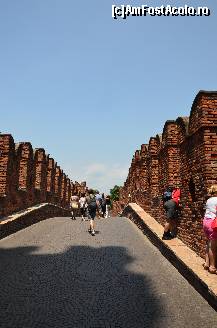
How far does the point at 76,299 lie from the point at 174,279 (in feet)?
6.51

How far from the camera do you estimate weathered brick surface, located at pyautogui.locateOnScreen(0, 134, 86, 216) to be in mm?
13172

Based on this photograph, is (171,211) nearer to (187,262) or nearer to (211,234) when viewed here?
(187,262)

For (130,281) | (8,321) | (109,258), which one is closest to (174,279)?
(130,281)

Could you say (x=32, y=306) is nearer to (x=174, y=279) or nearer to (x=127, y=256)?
(x=174, y=279)

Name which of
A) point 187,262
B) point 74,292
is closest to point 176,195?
point 187,262

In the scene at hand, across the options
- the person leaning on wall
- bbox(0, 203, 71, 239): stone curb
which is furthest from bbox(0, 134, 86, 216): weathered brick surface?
the person leaning on wall

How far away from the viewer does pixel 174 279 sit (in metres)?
6.61

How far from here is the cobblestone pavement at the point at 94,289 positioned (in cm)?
484

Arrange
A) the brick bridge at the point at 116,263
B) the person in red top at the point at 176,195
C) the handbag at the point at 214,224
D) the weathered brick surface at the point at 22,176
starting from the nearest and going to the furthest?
the brick bridge at the point at 116,263, the handbag at the point at 214,224, the person in red top at the point at 176,195, the weathered brick surface at the point at 22,176

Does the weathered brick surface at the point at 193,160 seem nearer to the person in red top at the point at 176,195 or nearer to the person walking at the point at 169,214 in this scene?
the person walking at the point at 169,214

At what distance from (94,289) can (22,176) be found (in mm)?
10389

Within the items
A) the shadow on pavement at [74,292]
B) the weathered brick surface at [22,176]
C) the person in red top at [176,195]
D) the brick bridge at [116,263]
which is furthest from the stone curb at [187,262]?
the weathered brick surface at [22,176]

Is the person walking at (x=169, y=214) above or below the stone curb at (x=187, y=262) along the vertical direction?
above

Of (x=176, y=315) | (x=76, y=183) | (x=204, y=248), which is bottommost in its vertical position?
(x=176, y=315)
